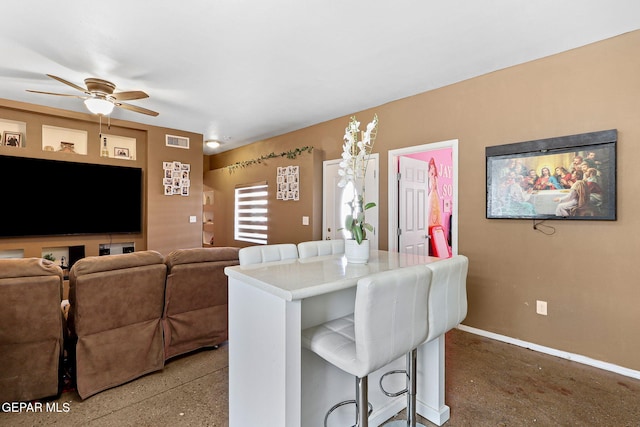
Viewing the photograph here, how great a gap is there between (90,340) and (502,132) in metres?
3.87

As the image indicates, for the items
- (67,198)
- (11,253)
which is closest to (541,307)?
(67,198)

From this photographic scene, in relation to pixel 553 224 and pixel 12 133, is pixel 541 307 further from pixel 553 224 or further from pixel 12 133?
pixel 12 133

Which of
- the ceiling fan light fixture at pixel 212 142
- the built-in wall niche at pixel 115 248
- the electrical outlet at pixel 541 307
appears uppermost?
the ceiling fan light fixture at pixel 212 142

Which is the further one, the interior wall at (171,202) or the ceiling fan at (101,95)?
the interior wall at (171,202)

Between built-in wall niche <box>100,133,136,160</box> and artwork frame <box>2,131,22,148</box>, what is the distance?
0.93 meters

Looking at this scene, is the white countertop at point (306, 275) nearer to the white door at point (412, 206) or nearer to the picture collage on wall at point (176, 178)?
the white door at point (412, 206)

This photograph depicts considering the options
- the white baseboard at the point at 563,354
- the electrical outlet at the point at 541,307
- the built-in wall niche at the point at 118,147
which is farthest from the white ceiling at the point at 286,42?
the white baseboard at the point at 563,354

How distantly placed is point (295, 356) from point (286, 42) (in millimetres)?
2423

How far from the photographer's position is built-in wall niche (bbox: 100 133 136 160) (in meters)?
4.87

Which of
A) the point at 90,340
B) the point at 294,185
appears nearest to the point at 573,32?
the point at 294,185

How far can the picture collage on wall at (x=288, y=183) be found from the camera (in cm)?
502

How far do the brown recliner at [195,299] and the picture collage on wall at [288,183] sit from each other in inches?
96.5

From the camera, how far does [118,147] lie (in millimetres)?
5027

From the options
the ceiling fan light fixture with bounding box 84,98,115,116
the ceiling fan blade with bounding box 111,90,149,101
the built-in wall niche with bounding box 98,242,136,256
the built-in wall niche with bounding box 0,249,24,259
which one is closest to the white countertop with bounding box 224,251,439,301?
the ceiling fan blade with bounding box 111,90,149,101
